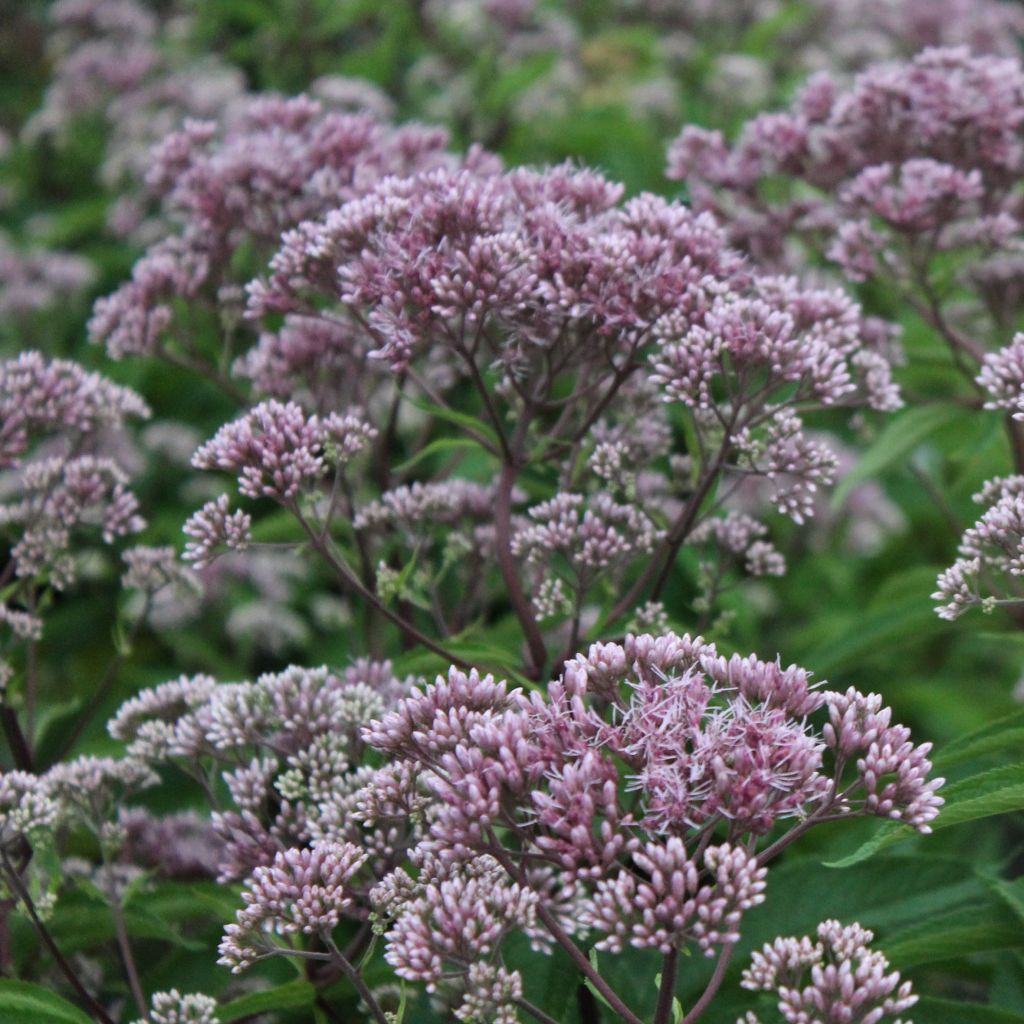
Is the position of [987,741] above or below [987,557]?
below

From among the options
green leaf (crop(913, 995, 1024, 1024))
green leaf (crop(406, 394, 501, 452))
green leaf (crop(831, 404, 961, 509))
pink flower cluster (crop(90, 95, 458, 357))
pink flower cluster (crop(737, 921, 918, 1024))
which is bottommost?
pink flower cluster (crop(737, 921, 918, 1024))

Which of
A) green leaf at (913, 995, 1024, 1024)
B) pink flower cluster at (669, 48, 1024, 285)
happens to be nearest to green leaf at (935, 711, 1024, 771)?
green leaf at (913, 995, 1024, 1024)

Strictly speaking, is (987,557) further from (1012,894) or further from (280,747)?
(280,747)

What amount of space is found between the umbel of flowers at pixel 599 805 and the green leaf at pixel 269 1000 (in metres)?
0.35

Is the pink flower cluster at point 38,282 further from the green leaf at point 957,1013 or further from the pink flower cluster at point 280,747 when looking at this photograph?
the green leaf at point 957,1013

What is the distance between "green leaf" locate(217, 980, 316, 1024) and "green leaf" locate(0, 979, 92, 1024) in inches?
10.2

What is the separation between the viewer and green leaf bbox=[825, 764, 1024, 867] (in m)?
2.04

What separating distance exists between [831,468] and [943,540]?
328cm

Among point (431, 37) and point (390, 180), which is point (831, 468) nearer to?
point (390, 180)

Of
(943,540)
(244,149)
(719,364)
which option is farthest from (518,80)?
(719,364)

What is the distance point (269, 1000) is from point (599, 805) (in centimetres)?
97

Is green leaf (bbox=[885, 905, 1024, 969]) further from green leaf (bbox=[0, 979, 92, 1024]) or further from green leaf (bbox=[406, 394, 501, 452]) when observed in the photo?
green leaf (bbox=[0, 979, 92, 1024])

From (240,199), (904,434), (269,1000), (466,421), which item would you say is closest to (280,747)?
(269,1000)

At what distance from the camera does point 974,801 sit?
2.10 m
